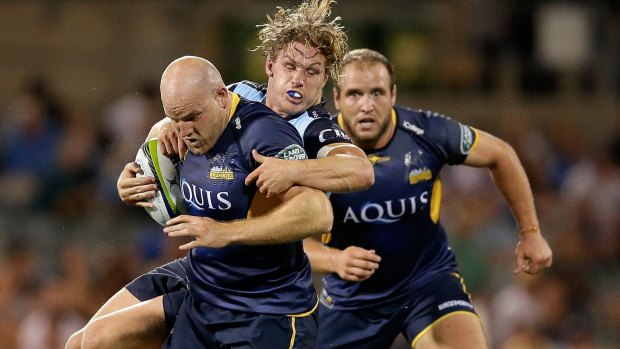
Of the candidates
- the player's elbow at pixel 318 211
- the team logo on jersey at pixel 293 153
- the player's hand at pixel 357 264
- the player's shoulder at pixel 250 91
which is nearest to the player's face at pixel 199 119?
the team logo on jersey at pixel 293 153

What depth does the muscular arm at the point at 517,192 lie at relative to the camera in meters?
6.86

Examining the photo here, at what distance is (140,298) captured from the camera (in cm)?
606

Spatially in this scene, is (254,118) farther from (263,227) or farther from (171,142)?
(263,227)

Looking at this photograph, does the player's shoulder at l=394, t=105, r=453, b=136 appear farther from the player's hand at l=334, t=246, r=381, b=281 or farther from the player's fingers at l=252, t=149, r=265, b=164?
the player's fingers at l=252, t=149, r=265, b=164

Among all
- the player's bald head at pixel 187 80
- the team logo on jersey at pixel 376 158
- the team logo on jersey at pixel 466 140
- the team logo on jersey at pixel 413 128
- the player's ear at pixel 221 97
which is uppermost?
the player's bald head at pixel 187 80

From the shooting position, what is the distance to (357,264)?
661 centimetres

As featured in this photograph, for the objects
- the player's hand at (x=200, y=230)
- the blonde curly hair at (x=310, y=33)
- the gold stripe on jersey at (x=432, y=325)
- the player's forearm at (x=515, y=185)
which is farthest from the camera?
the player's forearm at (x=515, y=185)

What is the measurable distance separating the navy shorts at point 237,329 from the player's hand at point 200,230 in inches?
21.2

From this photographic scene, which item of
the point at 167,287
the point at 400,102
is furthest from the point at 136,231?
the point at 167,287

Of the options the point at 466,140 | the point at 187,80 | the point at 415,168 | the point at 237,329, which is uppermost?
the point at 187,80

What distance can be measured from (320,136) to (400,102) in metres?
7.68

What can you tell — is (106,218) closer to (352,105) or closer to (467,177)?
(467,177)

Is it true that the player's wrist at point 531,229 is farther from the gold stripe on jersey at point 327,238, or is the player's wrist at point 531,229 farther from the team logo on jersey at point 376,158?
the gold stripe on jersey at point 327,238

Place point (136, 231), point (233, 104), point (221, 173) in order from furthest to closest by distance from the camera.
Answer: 1. point (136, 231)
2. point (233, 104)
3. point (221, 173)
